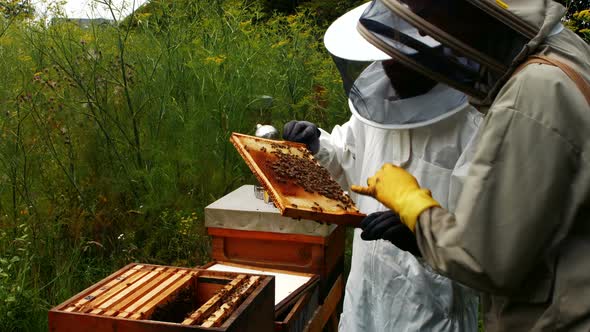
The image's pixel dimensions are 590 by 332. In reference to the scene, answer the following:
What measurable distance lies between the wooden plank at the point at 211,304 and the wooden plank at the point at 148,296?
0.19m

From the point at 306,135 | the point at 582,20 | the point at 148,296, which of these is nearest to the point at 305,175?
the point at 306,135

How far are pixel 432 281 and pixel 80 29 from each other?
4715 mm

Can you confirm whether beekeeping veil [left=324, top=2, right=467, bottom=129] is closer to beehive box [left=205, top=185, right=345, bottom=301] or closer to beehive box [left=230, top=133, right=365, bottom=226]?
beehive box [left=230, top=133, right=365, bottom=226]

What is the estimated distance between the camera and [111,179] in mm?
4129

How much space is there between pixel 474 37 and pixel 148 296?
4.68 feet

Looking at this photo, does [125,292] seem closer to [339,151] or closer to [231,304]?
[231,304]

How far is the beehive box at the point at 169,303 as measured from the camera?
1.65 metres

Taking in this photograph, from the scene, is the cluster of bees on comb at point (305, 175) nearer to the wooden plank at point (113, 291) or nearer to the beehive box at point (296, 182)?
the beehive box at point (296, 182)

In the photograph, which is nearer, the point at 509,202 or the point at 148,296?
the point at 509,202

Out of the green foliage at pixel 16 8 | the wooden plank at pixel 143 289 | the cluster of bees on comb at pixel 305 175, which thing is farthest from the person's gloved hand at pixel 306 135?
the green foliage at pixel 16 8

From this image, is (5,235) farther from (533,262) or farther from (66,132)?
(533,262)

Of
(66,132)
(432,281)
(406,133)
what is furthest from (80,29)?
(432,281)

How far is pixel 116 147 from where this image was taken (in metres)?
4.30

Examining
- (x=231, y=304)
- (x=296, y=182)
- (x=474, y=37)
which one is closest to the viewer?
(x=474, y=37)
